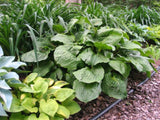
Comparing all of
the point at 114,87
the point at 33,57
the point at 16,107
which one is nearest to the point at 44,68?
the point at 33,57

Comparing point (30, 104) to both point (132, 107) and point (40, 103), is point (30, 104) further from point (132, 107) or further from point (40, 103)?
point (132, 107)

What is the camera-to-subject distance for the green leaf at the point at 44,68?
5.03 feet

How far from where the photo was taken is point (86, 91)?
1338 millimetres

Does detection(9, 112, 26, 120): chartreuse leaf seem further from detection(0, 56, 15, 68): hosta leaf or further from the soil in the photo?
the soil

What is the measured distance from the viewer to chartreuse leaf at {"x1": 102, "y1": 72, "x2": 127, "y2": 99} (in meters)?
1.45

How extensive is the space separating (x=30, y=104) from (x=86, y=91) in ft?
1.50

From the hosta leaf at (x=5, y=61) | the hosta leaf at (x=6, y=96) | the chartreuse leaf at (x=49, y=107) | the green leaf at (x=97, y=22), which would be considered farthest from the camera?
the green leaf at (x=97, y=22)

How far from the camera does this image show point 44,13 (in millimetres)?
1974

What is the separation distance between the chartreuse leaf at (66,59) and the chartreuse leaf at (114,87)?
1.06ft

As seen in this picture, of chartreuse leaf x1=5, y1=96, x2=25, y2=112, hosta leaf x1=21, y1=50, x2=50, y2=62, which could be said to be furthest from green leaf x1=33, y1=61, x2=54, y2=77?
chartreuse leaf x1=5, y1=96, x2=25, y2=112

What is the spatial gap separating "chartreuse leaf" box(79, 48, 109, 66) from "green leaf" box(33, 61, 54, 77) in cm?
34

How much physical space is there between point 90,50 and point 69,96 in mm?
513

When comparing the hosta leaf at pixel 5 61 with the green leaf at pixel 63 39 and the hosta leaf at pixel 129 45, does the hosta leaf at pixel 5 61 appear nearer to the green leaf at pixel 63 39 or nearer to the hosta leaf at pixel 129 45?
the green leaf at pixel 63 39

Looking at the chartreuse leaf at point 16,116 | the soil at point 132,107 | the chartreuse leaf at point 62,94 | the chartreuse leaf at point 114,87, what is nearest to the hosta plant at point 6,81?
the chartreuse leaf at point 16,116
